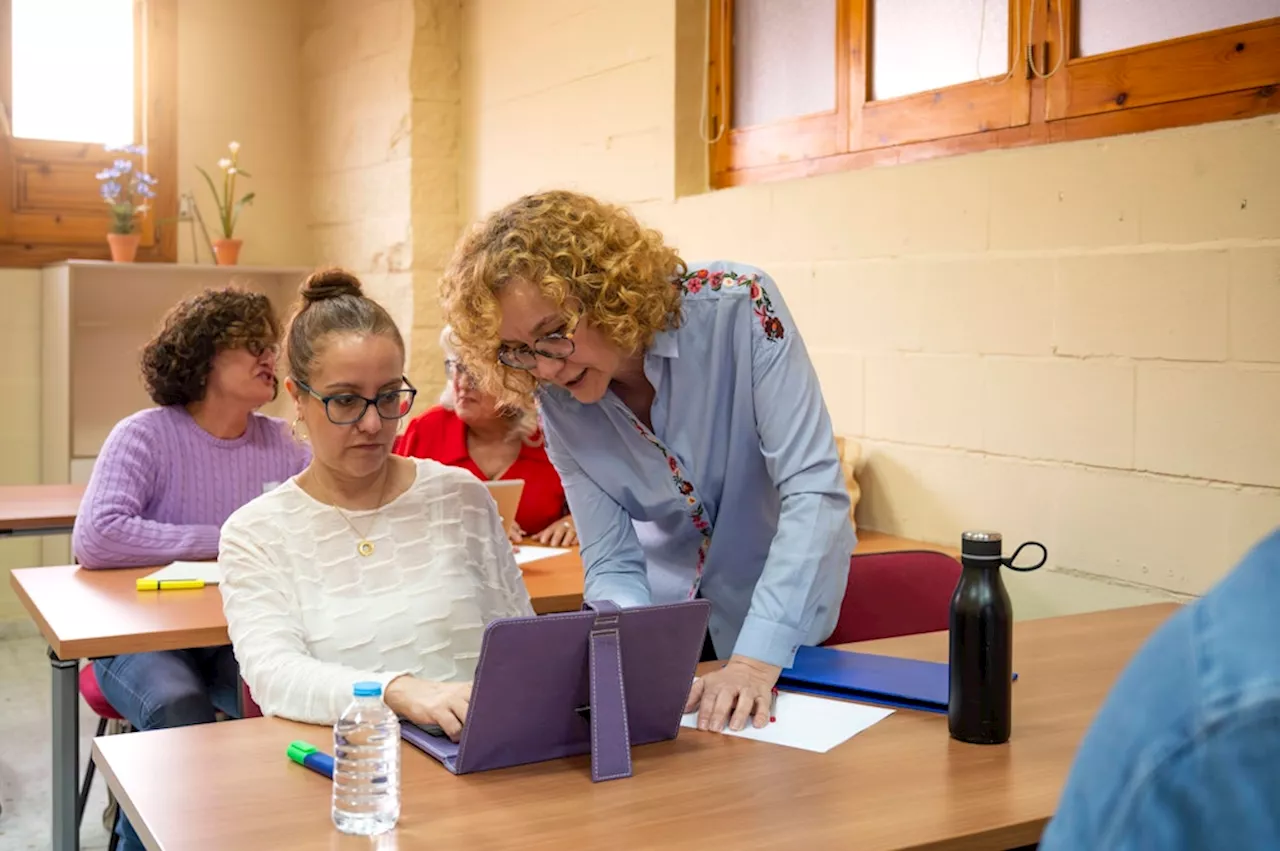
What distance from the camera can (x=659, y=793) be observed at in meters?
1.37

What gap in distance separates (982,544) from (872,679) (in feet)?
1.22

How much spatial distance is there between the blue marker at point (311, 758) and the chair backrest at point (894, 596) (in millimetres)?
1061

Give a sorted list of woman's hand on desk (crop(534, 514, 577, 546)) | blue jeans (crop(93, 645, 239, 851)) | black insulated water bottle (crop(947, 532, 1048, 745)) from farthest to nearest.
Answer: woman's hand on desk (crop(534, 514, 577, 546)) → blue jeans (crop(93, 645, 239, 851)) → black insulated water bottle (crop(947, 532, 1048, 745))

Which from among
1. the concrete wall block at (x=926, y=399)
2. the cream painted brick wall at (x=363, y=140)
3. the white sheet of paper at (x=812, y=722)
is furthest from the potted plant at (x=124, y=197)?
the white sheet of paper at (x=812, y=722)

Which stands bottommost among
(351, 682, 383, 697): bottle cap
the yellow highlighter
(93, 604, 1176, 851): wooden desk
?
(93, 604, 1176, 851): wooden desk

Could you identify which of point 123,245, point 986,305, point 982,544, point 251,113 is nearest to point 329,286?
point 982,544

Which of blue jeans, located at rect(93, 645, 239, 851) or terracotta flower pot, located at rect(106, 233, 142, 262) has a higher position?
terracotta flower pot, located at rect(106, 233, 142, 262)

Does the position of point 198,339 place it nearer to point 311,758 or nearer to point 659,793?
point 311,758

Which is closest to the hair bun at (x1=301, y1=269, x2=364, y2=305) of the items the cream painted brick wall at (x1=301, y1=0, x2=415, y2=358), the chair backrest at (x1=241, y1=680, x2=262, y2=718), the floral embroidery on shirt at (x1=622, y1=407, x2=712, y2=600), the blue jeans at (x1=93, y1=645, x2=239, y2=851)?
the floral embroidery on shirt at (x1=622, y1=407, x2=712, y2=600)

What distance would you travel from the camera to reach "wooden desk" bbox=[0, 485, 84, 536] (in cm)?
337

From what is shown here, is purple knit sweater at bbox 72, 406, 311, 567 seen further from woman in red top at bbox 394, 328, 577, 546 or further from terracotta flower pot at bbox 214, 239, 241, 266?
terracotta flower pot at bbox 214, 239, 241, 266

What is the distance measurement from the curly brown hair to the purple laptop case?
1698 millimetres

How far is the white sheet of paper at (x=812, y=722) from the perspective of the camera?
156 centimetres

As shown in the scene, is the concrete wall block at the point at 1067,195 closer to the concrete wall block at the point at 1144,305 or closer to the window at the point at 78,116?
the concrete wall block at the point at 1144,305
